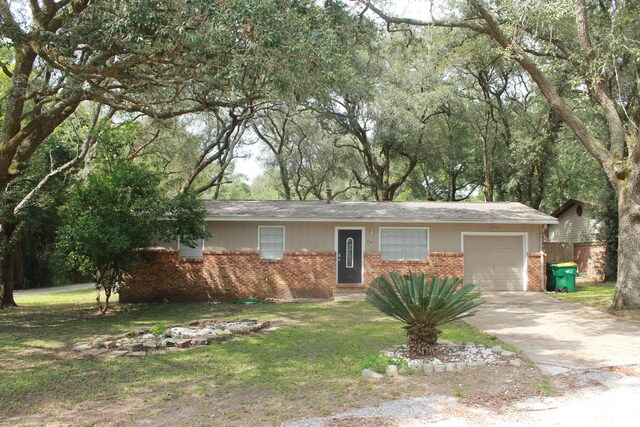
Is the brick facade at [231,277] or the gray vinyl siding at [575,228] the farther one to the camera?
the gray vinyl siding at [575,228]

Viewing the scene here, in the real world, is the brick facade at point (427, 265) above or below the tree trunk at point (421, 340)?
above

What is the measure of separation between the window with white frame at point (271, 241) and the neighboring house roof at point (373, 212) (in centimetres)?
52

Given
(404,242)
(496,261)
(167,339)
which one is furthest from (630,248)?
(167,339)

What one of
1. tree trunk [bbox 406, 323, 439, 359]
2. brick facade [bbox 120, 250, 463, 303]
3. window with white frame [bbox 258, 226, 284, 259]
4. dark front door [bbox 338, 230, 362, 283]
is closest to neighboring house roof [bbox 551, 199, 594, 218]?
dark front door [bbox 338, 230, 362, 283]

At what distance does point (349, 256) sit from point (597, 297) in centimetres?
745

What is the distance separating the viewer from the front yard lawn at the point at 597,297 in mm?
11766

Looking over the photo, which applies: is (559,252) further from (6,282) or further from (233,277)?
(6,282)

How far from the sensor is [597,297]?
49.6 feet

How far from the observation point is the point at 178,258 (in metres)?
16.0

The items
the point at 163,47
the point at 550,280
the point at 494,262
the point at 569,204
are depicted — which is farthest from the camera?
the point at 569,204

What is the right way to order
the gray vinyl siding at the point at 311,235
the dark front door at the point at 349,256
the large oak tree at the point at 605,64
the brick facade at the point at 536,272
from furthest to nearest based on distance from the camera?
the brick facade at the point at 536,272 < the dark front door at the point at 349,256 < the gray vinyl siding at the point at 311,235 < the large oak tree at the point at 605,64

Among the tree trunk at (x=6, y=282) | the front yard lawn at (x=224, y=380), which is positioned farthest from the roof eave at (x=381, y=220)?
the tree trunk at (x=6, y=282)

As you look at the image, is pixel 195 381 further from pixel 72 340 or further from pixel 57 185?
pixel 57 185

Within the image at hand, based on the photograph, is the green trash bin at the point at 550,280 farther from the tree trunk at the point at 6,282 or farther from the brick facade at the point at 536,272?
the tree trunk at the point at 6,282
